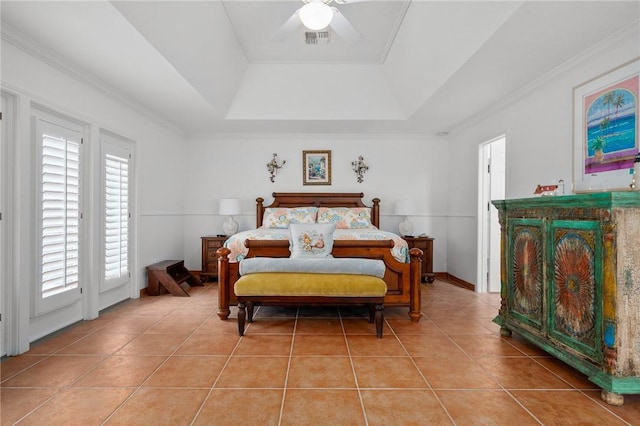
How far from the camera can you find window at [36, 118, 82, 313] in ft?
9.33

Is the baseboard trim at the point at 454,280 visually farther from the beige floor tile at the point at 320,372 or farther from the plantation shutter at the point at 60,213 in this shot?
the plantation shutter at the point at 60,213

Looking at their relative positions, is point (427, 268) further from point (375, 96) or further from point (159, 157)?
point (159, 157)

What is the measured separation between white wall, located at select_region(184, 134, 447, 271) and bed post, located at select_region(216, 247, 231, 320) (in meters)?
2.47

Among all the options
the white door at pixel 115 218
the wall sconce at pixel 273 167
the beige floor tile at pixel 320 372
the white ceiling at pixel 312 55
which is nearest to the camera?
the beige floor tile at pixel 320 372

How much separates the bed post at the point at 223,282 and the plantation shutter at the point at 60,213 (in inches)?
56.6

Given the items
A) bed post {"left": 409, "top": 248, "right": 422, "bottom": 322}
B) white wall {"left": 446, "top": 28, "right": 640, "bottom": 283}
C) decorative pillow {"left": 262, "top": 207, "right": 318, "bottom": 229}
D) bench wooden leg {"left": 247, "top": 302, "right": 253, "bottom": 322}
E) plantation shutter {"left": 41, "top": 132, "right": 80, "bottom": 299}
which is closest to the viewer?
white wall {"left": 446, "top": 28, "right": 640, "bottom": 283}

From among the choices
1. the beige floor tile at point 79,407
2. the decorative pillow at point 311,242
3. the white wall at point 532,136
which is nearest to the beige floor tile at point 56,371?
the beige floor tile at point 79,407

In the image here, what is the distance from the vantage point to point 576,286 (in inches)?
84.7

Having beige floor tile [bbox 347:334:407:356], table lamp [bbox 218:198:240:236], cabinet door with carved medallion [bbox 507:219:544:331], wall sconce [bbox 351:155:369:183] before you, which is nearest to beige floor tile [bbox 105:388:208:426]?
beige floor tile [bbox 347:334:407:356]

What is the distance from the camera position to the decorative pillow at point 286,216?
5.26 metres

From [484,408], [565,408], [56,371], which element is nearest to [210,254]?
[56,371]

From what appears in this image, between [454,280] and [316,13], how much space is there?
478 centimetres

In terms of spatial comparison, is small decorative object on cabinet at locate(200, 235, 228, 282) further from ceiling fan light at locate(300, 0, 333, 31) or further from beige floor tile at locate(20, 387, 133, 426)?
ceiling fan light at locate(300, 0, 333, 31)

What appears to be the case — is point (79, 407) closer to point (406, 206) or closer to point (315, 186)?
point (315, 186)
